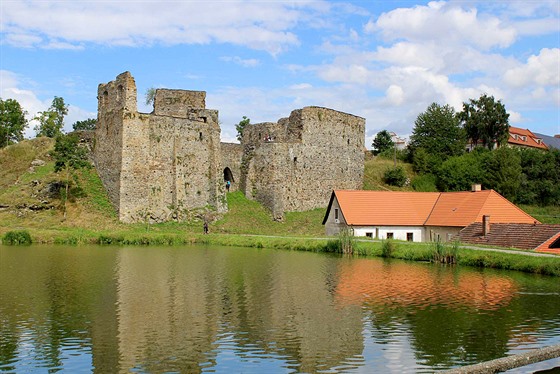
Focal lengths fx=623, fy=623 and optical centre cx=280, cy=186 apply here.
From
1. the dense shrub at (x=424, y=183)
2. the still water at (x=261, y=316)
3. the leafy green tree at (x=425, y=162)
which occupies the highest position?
the leafy green tree at (x=425, y=162)

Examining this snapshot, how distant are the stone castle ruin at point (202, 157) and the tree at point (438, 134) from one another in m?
8.54

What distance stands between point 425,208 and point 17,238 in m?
23.6

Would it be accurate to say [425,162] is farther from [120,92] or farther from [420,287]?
[420,287]

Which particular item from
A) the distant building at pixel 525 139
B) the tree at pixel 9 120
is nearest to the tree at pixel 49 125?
the tree at pixel 9 120

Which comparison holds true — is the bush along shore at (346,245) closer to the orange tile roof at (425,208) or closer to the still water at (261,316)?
the still water at (261,316)

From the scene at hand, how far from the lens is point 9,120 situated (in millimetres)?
53781

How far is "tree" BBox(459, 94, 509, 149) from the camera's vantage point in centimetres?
5941

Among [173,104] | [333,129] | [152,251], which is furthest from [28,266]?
[333,129]

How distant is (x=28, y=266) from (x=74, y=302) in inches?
304

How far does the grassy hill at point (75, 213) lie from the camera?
1432 inches

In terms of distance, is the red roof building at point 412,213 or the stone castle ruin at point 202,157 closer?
the red roof building at point 412,213

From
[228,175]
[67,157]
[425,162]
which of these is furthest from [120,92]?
[425,162]

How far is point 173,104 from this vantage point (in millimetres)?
43281

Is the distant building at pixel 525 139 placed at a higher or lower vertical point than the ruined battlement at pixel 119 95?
higher
